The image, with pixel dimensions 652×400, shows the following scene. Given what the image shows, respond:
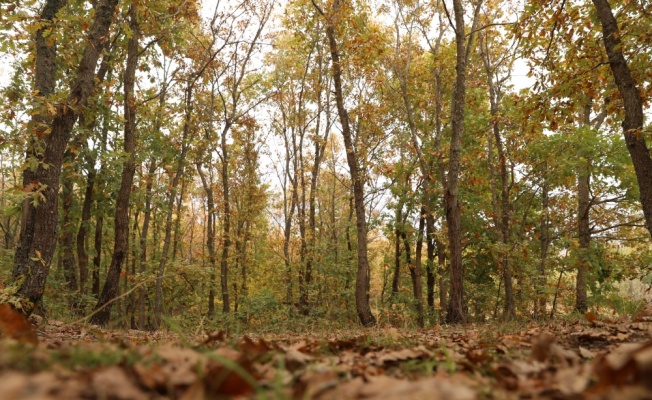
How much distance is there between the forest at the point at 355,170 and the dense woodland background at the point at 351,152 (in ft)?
0.26

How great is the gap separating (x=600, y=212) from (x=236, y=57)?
17343mm

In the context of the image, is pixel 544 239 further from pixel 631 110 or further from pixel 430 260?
pixel 631 110

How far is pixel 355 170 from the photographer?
11.2m

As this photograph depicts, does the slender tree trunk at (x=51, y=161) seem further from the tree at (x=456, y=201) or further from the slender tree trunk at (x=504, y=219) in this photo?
the slender tree trunk at (x=504, y=219)

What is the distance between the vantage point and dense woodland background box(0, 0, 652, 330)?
5.88 metres

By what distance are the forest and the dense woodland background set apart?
78 mm

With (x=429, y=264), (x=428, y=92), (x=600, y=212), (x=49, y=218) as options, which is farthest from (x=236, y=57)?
(x=600, y=212)

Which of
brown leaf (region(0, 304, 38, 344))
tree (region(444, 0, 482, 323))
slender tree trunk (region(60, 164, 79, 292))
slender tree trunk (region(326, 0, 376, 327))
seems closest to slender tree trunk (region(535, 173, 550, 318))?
slender tree trunk (region(326, 0, 376, 327))

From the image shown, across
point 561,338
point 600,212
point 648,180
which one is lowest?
point 561,338

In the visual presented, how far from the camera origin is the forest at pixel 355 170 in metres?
5.05

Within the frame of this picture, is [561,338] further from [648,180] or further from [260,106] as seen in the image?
[260,106]

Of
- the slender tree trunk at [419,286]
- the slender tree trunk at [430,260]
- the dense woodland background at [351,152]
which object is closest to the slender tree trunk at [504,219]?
the dense woodland background at [351,152]

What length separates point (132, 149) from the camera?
10.7m

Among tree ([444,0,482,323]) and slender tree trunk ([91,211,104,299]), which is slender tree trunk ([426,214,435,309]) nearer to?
tree ([444,0,482,323])
